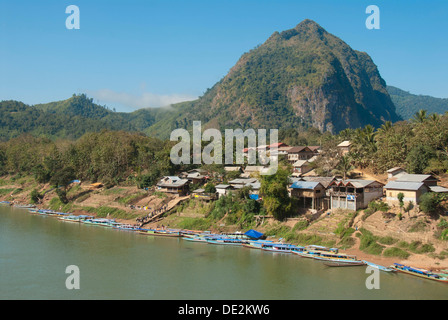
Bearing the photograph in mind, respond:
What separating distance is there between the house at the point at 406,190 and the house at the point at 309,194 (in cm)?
608

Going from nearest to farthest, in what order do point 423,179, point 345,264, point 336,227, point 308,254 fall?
point 345,264, point 308,254, point 423,179, point 336,227

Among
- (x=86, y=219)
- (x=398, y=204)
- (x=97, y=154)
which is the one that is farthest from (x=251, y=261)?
(x=97, y=154)

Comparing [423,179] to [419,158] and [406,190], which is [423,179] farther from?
[419,158]

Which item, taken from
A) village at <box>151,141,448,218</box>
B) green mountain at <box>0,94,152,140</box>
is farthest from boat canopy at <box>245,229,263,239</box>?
green mountain at <box>0,94,152,140</box>

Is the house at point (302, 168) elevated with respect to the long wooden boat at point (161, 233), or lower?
elevated

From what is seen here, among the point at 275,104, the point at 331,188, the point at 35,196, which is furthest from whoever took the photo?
the point at 275,104

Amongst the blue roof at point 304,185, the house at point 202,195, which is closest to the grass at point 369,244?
the blue roof at point 304,185

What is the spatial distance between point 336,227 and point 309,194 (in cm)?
493

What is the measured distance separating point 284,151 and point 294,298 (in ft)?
138

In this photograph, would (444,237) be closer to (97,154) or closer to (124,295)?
(124,295)

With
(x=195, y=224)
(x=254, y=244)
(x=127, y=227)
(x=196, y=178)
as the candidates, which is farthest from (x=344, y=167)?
(x=127, y=227)

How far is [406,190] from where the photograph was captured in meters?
31.6

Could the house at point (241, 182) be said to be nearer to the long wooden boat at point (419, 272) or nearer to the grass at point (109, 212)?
the grass at point (109, 212)

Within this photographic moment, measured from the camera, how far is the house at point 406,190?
102 feet
